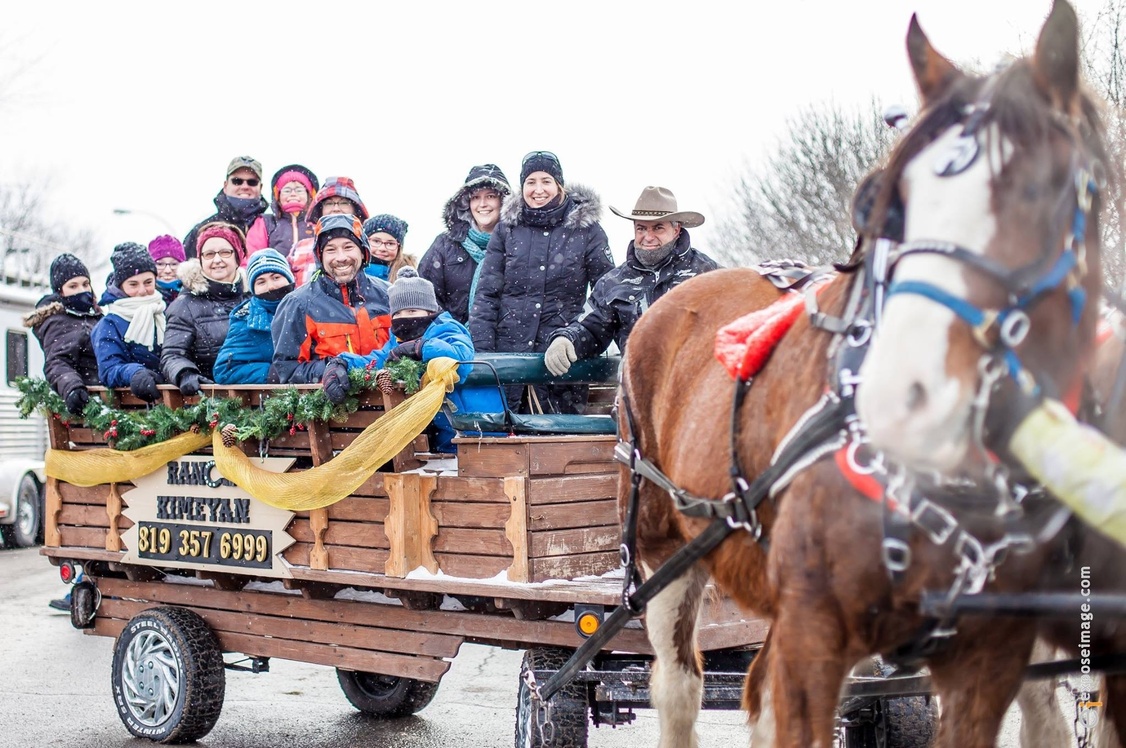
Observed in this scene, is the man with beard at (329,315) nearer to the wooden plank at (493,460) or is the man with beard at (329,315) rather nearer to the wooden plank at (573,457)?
the wooden plank at (493,460)

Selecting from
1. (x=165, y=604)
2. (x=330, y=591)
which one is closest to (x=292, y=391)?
(x=330, y=591)

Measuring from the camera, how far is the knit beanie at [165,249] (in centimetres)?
837

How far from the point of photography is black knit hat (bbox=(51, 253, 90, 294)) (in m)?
7.74

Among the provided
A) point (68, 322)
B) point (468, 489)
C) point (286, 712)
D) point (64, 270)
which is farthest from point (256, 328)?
point (64, 270)

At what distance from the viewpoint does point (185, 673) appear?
5496 mm

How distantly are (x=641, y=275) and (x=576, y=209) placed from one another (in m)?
0.98

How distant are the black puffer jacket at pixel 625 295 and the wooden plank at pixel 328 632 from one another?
1.52 m

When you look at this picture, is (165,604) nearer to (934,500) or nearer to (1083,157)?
(934,500)

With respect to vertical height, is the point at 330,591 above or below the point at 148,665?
above

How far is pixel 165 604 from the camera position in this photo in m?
5.92

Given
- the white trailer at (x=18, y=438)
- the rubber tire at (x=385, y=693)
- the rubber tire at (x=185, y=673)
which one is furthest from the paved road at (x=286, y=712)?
the white trailer at (x=18, y=438)

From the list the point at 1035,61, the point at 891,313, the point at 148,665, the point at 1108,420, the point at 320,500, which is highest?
the point at 1035,61

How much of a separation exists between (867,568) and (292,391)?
3.32 metres

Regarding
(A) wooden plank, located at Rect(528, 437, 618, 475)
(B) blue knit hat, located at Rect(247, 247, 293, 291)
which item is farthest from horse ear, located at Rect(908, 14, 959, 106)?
(B) blue knit hat, located at Rect(247, 247, 293, 291)
